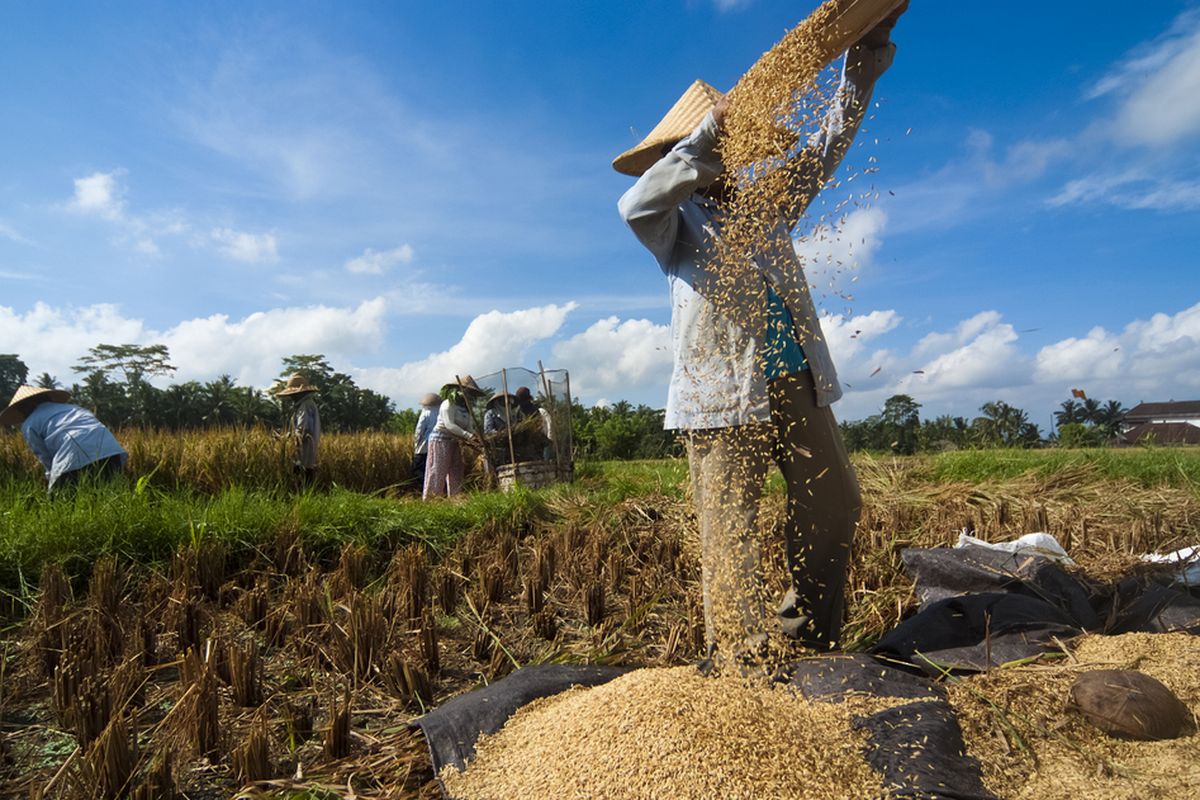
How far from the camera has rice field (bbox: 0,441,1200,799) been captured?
1801 mm

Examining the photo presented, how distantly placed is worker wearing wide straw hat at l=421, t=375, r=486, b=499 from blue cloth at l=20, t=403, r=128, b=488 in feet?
8.81

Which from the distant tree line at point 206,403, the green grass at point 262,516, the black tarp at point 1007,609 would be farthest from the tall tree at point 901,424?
the distant tree line at point 206,403

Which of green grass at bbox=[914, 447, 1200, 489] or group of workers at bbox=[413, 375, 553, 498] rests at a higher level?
group of workers at bbox=[413, 375, 553, 498]

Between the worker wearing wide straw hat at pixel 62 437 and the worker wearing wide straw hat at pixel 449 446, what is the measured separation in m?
2.65

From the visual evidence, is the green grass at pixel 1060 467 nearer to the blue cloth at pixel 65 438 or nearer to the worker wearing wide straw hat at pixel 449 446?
the worker wearing wide straw hat at pixel 449 446

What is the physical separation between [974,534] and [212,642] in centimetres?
350

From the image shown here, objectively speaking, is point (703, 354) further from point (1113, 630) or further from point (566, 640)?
point (1113, 630)

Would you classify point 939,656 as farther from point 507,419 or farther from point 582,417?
point 582,417

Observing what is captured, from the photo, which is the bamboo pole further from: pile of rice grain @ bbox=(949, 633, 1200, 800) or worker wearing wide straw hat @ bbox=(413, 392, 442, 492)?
pile of rice grain @ bbox=(949, 633, 1200, 800)

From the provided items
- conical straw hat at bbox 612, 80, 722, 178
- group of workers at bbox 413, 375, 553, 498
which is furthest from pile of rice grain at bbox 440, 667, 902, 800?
group of workers at bbox 413, 375, 553, 498

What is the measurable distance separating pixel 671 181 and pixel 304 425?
6032 millimetres

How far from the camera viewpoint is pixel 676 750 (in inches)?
59.7

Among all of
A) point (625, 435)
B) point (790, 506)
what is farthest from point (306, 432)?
point (625, 435)

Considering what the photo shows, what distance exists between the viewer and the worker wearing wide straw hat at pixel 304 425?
717 cm
